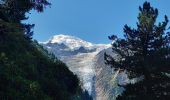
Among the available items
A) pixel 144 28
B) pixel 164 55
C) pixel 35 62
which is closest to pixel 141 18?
pixel 144 28

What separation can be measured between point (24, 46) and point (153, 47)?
11.7m

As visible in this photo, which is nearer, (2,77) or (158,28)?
(2,77)

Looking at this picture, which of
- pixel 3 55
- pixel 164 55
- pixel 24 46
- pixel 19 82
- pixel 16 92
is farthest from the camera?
pixel 24 46

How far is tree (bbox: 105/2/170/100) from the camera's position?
31203 millimetres

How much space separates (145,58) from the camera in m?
31.7

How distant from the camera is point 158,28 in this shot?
33.2m

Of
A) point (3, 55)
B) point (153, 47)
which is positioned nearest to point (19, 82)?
point (3, 55)

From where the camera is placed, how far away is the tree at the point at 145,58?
3120 centimetres

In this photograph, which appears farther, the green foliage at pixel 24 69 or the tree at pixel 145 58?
the tree at pixel 145 58

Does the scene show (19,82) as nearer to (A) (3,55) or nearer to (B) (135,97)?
(A) (3,55)

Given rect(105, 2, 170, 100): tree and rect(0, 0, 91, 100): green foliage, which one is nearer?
rect(0, 0, 91, 100): green foliage

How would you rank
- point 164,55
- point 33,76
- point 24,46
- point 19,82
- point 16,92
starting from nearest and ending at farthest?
1. point 16,92
2. point 19,82
3. point 33,76
4. point 164,55
5. point 24,46

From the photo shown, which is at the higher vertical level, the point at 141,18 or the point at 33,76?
the point at 141,18

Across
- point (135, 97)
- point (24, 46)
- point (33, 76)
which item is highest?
point (24, 46)
